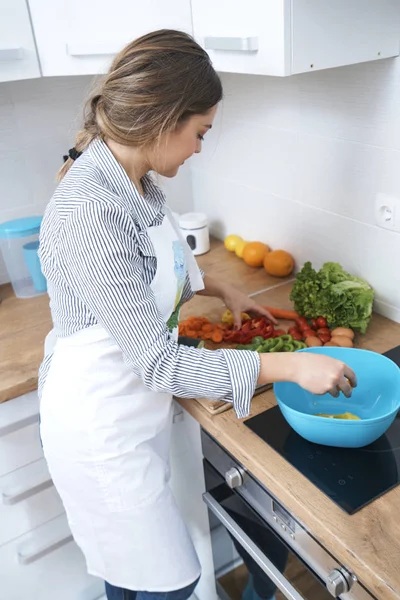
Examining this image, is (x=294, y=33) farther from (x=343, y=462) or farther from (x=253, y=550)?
(x=253, y=550)

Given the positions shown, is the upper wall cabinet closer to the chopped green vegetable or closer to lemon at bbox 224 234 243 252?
the chopped green vegetable

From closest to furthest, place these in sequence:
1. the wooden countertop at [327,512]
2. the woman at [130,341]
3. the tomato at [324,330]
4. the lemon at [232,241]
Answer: the wooden countertop at [327,512]
the woman at [130,341]
the tomato at [324,330]
the lemon at [232,241]

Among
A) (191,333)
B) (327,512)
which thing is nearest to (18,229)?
(191,333)

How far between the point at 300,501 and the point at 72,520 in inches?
21.1

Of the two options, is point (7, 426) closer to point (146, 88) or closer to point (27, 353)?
point (27, 353)

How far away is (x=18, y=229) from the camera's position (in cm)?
A: 146

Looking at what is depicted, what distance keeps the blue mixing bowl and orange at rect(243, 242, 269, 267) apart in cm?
61

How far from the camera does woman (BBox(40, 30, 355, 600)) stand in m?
0.84

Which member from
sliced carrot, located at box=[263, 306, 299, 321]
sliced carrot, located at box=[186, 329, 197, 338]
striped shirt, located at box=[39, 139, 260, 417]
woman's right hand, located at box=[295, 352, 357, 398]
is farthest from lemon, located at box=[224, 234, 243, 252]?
woman's right hand, located at box=[295, 352, 357, 398]

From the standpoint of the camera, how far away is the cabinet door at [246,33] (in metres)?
0.93

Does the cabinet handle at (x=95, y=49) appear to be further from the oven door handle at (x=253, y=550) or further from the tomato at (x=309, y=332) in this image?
the oven door handle at (x=253, y=550)

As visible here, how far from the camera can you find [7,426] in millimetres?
1217

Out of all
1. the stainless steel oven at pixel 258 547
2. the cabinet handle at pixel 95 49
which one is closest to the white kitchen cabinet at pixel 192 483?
the stainless steel oven at pixel 258 547

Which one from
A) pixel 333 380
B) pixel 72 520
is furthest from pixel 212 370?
pixel 72 520
